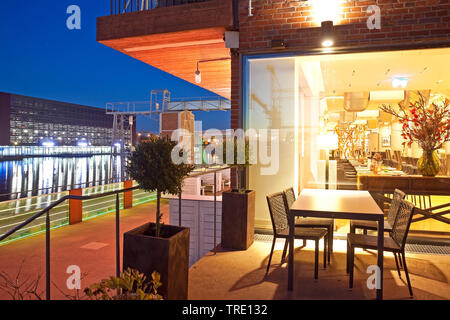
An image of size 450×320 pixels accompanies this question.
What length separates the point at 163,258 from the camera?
7.16 feet

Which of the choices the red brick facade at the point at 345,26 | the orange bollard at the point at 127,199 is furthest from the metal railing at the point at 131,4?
the orange bollard at the point at 127,199

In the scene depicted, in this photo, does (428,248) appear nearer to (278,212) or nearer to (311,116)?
(278,212)

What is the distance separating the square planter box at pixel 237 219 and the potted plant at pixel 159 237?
5.19 ft

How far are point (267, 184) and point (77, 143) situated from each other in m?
99.8

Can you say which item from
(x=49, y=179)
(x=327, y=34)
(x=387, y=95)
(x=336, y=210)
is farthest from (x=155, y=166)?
(x=49, y=179)

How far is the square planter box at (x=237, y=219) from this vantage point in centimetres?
407

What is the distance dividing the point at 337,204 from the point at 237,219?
1339 mm

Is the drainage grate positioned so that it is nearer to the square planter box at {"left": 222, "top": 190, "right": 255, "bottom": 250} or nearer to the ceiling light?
the square planter box at {"left": 222, "top": 190, "right": 255, "bottom": 250}

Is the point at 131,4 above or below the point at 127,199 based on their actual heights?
above

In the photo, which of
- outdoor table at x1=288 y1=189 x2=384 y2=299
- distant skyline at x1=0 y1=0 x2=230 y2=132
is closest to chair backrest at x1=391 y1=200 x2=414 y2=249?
outdoor table at x1=288 y1=189 x2=384 y2=299

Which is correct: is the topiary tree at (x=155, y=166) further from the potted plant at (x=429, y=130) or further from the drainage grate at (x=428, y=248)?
the potted plant at (x=429, y=130)
